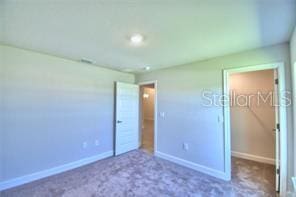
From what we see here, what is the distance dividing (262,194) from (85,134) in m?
3.43

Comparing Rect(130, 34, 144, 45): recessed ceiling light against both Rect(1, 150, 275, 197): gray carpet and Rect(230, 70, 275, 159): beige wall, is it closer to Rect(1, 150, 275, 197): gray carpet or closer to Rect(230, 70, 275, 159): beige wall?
Rect(1, 150, 275, 197): gray carpet

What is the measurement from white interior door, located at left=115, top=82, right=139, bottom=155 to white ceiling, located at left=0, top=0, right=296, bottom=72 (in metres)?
1.61

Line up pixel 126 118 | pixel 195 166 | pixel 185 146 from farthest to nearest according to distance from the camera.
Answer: pixel 126 118, pixel 185 146, pixel 195 166

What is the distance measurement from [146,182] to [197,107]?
1792 mm

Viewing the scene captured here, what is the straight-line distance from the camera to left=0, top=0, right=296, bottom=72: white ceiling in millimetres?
1501

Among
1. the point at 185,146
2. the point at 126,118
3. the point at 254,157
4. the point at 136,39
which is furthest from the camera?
the point at 126,118

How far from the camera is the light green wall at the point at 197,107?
2571 mm

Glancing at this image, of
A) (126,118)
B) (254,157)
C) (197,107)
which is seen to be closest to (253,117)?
(254,157)

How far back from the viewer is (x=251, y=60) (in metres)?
2.61

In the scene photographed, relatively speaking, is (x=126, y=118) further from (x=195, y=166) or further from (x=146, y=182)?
(x=195, y=166)

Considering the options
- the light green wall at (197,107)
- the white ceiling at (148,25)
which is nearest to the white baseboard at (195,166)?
the light green wall at (197,107)

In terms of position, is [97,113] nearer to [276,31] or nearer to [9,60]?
[9,60]

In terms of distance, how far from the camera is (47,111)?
114 inches

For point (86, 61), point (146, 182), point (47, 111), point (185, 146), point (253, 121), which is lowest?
point (146, 182)
